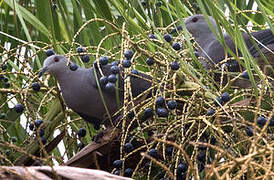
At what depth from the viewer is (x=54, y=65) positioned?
2.67 m

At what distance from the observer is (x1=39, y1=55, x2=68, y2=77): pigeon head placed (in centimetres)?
261

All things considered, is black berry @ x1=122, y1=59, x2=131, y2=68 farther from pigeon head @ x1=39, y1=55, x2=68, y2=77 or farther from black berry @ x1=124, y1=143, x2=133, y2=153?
pigeon head @ x1=39, y1=55, x2=68, y2=77

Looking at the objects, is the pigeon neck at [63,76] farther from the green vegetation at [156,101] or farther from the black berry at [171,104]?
the black berry at [171,104]

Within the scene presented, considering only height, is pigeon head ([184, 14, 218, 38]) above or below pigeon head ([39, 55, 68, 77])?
below

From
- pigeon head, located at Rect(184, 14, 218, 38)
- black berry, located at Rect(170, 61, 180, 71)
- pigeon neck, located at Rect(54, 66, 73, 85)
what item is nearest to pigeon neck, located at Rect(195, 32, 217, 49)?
pigeon head, located at Rect(184, 14, 218, 38)

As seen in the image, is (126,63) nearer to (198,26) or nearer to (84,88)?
(84,88)

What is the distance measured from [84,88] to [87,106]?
188 mm

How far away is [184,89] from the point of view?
195 centimetres

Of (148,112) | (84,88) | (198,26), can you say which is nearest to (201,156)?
(148,112)

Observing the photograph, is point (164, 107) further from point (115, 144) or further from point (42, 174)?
point (42, 174)

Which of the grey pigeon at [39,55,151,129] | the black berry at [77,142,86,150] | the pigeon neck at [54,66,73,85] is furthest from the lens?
the pigeon neck at [54,66,73,85]

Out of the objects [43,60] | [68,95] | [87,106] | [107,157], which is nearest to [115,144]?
[107,157]

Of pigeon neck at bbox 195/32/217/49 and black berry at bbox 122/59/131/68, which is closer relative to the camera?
black berry at bbox 122/59/131/68

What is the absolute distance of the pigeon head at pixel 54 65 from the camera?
2613 millimetres
